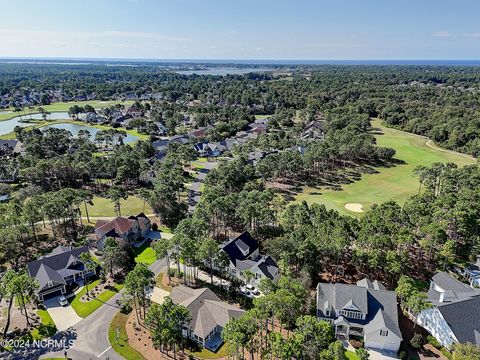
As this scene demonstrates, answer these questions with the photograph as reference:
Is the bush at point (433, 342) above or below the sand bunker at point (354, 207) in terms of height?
above

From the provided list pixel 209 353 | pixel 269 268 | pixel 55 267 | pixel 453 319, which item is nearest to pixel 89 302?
pixel 55 267

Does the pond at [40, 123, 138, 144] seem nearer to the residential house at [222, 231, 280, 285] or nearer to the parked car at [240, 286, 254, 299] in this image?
the residential house at [222, 231, 280, 285]

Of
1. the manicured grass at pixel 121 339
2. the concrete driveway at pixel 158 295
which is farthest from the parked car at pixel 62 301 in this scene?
the concrete driveway at pixel 158 295

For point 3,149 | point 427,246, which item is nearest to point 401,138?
point 427,246

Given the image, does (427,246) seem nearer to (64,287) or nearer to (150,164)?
(64,287)

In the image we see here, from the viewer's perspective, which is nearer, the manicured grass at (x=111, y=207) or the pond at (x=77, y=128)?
the manicured grass at (x=111, y=207)

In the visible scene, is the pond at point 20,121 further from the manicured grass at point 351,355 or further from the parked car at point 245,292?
the manicured grass at point 351,355

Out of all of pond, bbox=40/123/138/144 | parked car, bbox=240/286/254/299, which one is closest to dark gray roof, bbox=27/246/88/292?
parked car, bbox=240/286/254/299
